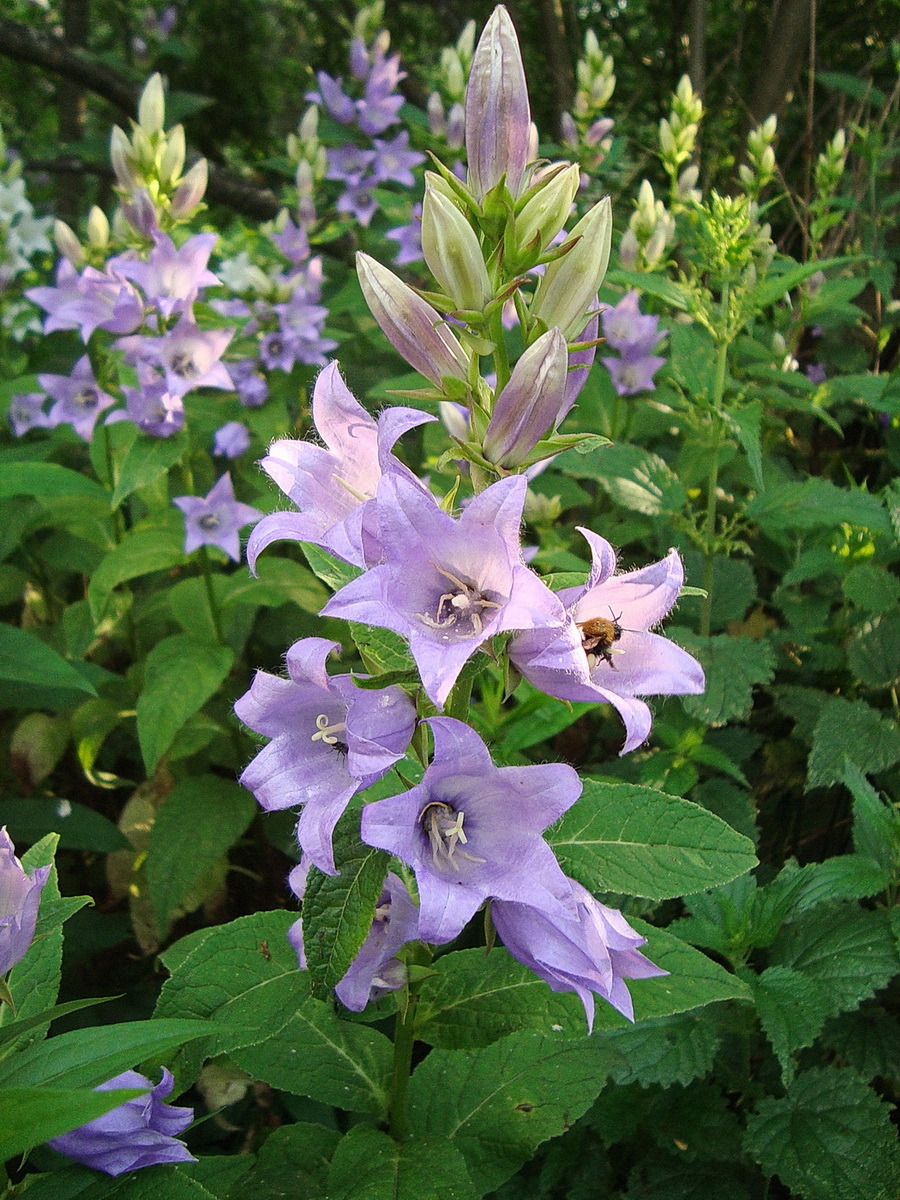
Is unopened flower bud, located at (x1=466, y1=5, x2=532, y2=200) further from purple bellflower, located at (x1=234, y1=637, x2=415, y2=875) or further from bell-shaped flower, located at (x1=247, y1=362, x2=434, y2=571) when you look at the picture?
purple bellflower, located at (x1=234, y1=637, x2=415, y2=875)

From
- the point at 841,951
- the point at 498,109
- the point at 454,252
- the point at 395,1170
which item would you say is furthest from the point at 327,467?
the point at 841,951

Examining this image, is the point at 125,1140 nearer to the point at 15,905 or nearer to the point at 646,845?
the point at 15,905

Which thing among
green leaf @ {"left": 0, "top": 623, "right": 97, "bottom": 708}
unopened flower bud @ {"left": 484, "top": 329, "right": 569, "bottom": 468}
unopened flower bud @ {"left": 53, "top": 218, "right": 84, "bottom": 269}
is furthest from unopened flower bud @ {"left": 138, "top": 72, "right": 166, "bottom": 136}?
unopened flower bud @ {"left": 484, "top": 329, "right": 569, "bottom": 468}

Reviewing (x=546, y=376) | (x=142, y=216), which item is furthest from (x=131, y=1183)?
(x=142, y=216)

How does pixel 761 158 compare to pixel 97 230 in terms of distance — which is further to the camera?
pixel 761 158

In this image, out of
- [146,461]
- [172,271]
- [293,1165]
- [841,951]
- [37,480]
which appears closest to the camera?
[293,1165]

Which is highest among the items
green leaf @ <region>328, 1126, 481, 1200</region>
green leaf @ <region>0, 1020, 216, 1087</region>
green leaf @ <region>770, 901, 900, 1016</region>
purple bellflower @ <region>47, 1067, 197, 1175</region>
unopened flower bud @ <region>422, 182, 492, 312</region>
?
unopened flower bud @ <region>422, 182, 492, 312</region>

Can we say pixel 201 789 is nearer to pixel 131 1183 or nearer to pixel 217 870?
pixel 217 870
